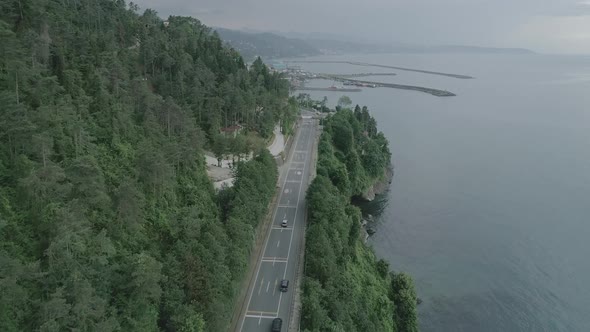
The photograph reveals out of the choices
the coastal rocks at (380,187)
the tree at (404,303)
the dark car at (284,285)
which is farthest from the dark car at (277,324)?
the coastal rocks at (380,187)

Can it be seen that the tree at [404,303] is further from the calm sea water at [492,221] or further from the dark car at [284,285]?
the dark car at [284,285]

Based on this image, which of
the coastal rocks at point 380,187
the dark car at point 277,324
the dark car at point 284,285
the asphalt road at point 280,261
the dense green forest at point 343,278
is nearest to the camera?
the dark car at point 277,324

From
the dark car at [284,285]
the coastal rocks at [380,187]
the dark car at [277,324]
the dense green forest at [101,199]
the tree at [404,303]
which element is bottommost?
the tree at [404,303]

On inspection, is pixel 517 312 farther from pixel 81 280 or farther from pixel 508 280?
pixel 81 280

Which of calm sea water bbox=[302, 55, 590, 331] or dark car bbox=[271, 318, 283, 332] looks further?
calm sea water bbox=[302, 55, 590, 331]

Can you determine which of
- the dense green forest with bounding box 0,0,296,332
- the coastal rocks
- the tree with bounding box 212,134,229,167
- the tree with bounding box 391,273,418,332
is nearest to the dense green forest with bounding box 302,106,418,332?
the tree with bounding box 391,273,418,332

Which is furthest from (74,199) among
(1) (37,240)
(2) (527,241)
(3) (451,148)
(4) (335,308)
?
(3) (451,148)

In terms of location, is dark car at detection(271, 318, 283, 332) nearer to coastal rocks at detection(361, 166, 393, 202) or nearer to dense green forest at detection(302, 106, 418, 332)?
dense green forest at detection(302, 106, 418, 332)
